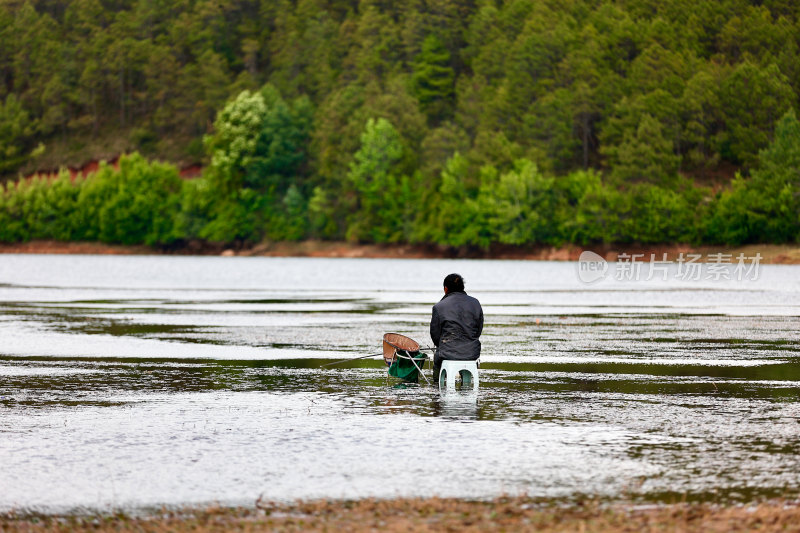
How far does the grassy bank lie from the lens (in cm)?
857

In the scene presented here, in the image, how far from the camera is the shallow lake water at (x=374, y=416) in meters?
10.1

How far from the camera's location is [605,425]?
43.9 feet

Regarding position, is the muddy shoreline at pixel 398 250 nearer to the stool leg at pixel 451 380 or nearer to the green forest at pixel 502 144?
the green forest at pixel 502 144

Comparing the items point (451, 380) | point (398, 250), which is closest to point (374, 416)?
point (451, 380)

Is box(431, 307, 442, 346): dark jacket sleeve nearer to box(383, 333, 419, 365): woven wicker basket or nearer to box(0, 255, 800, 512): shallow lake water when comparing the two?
box(0, 255, 800, 512): shallow lake water

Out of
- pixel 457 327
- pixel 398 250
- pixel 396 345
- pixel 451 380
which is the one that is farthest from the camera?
pixel 398 250

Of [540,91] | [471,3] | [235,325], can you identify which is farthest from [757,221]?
[235,325]

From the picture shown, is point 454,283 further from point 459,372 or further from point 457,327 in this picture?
point 459,372

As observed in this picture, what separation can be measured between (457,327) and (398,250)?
128346mm

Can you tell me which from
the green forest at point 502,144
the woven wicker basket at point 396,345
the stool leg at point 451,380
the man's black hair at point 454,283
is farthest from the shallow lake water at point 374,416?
the green forest at point 502,144

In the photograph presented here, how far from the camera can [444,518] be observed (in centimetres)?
882

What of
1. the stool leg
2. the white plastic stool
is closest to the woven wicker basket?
the white plastic stool

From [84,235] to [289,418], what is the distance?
150880 mm

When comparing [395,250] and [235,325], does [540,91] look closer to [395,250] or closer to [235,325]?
[395,250]
